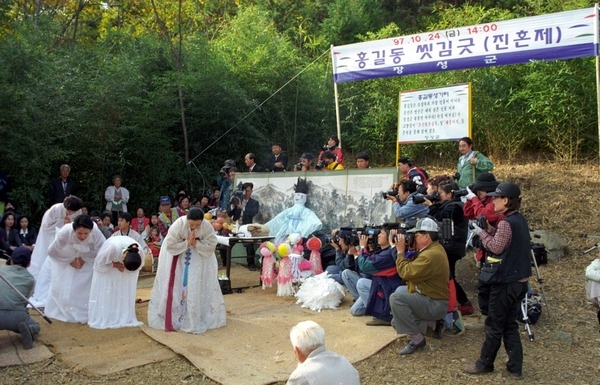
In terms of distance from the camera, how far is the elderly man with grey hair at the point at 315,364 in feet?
10.9

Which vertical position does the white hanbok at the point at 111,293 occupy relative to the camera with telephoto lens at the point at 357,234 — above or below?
below

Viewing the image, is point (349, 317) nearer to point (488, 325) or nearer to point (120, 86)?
point (488, 325)

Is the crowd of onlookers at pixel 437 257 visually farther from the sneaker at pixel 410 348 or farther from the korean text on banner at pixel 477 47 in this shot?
the korean text on banner at pixel 477 47

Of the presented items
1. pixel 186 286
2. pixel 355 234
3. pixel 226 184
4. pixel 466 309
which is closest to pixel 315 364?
pixel 186 286

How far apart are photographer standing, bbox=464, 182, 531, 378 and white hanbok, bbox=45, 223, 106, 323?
13.5 ft

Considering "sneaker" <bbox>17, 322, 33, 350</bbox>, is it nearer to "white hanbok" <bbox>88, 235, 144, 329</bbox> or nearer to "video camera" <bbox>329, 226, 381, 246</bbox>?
"white hanbok" <bbox>88, 235, 144, 329</bbox>

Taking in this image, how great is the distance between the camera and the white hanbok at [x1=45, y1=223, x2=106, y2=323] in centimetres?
672

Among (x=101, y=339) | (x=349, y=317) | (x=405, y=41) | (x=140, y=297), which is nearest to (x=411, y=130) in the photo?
(x=405, y=41)

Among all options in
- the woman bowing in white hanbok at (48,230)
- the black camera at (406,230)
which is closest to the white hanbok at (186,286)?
the woman bowing in white hanbok at (48,230)

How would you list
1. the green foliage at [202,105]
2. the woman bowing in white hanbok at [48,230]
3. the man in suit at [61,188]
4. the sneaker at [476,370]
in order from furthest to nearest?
the green foliage at [202,105] < the man in suit at [61,188] < the woman bowing in white hanbok at [48,230] < the sneaker at [476,370]

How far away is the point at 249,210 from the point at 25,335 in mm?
5030

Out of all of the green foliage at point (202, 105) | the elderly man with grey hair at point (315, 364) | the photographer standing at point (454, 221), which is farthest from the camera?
the green foliage at point (202, 105)

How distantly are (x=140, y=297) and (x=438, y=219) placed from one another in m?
3.96

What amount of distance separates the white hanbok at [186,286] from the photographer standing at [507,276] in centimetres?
280
